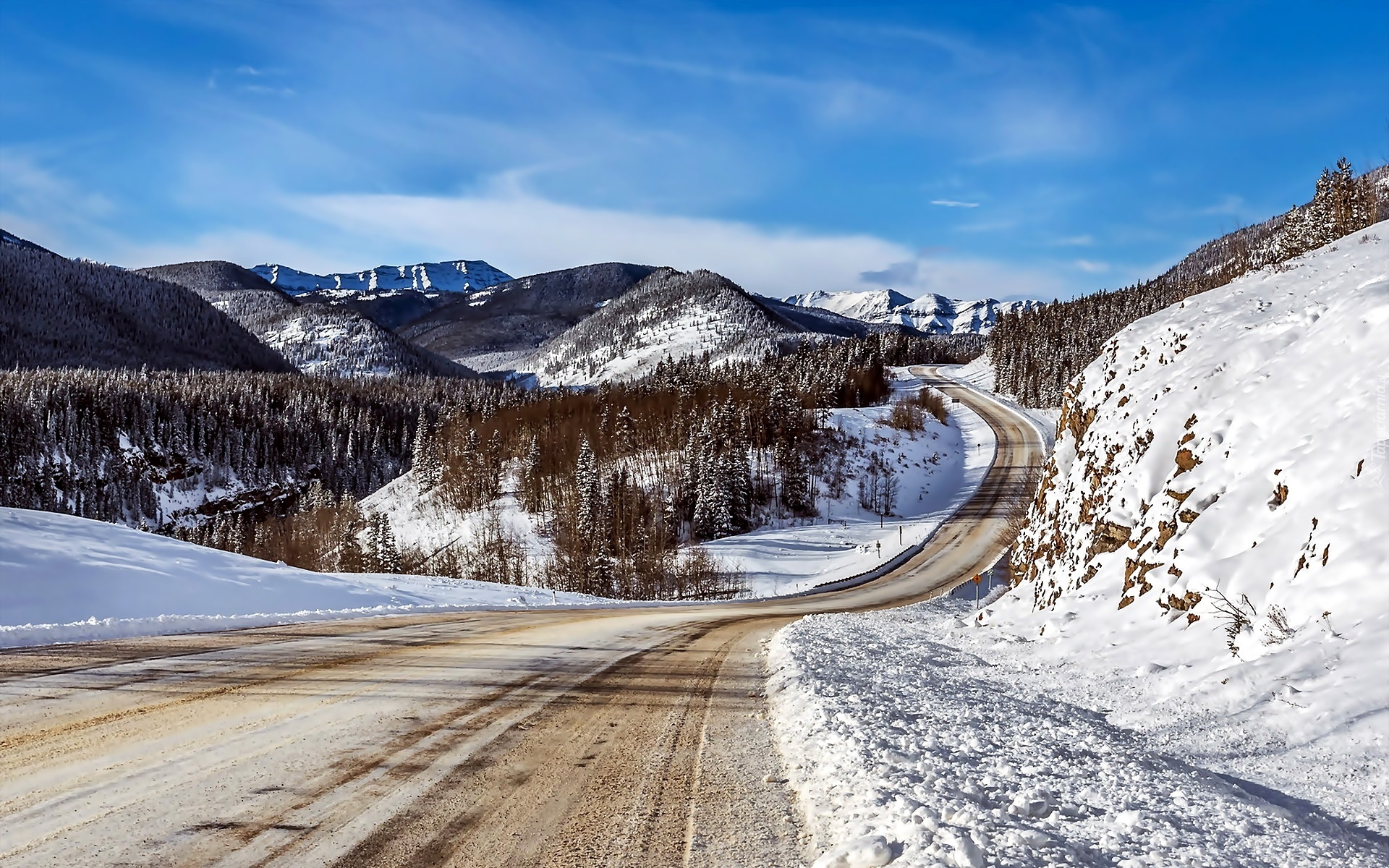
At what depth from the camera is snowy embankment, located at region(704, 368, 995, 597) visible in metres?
50.5

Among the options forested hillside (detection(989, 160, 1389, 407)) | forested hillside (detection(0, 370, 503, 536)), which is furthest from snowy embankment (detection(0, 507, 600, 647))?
forested hillside (detection(0, 370, 503, 536))

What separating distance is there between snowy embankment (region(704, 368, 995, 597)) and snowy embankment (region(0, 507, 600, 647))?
25743mm

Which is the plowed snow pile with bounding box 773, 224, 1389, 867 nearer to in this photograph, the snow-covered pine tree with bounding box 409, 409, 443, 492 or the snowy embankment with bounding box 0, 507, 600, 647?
the snowy embankment with bounding box 0, 507, 600, 647

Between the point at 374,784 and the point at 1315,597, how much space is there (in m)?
8.27

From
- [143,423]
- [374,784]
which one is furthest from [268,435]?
[374,784]

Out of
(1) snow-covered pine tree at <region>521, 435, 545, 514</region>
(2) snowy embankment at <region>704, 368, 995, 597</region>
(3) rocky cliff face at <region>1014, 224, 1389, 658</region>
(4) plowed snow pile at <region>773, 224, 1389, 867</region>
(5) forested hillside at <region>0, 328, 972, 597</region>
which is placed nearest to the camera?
(4) plowed snow pile at <region>773, 224, 1389, 867</region>

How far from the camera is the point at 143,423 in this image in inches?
6216

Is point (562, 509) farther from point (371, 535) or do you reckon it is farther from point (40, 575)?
point (40, 575)

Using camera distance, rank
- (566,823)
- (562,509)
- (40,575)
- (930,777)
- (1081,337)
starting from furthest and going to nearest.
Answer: (1081,337), (562,509), (40,575), (930,777), (566,823)

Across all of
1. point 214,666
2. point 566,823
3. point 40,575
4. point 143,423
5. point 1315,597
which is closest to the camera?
point 566,823

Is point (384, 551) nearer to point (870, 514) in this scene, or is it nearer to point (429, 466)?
point (429, 466)

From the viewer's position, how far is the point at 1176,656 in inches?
323

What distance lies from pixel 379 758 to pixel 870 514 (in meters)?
67.3

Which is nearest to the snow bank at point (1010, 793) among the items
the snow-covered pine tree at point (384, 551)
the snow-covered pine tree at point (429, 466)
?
the snow-covered pine tree at point (384, 551)
